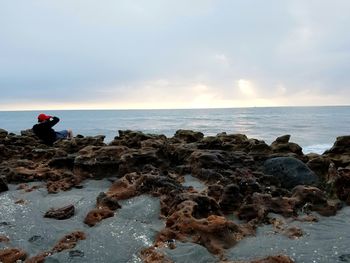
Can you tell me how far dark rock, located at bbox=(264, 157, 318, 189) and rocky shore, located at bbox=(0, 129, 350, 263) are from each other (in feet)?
0.06

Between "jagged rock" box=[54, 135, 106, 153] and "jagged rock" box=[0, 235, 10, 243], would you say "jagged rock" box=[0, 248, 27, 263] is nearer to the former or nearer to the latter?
"jagged rock" box=[0, 235, 10, 243]

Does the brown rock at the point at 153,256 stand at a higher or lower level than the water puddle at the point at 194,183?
lower

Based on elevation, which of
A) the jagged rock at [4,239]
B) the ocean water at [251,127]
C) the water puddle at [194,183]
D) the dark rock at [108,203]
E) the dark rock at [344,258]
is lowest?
the ocean water at [251,127]

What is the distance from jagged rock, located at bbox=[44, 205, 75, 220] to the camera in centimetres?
689

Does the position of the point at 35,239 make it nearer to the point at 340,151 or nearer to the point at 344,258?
the point at 344,258

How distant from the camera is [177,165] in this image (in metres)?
10.2

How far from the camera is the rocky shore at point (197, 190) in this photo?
588cm

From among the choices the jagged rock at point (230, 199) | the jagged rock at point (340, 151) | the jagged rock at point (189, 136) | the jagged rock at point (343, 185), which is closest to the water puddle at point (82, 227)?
the jagged rock at point (230, 199)

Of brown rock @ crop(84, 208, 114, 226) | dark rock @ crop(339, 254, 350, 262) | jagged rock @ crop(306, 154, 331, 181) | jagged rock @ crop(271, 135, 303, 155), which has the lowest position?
dark rock @ crop(339, 254, 350, 262)

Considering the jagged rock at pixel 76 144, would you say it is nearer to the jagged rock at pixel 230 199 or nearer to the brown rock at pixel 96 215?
the brown rock at pixel 96 215

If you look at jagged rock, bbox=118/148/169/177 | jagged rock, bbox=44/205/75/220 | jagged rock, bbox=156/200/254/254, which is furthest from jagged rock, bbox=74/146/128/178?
jagged rock, bbox=156/200/254/254

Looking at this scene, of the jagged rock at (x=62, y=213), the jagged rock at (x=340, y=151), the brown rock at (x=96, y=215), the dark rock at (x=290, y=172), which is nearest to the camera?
the brown rock at (x=96, y=215)

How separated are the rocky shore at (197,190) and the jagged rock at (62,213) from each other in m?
0.02

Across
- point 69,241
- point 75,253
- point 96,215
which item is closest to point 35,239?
point 69,241
